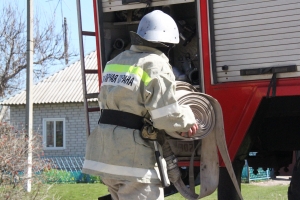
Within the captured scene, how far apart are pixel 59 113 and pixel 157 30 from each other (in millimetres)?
20082

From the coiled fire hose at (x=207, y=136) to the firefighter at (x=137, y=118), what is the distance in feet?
1.56

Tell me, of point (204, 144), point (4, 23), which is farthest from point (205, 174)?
point (4, 23)

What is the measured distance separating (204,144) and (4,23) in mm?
24146

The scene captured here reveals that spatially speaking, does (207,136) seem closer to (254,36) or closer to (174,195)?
(254,36)

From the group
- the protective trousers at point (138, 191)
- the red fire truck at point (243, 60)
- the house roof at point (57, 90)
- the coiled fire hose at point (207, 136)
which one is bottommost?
the protective trousers at point (138, 191)

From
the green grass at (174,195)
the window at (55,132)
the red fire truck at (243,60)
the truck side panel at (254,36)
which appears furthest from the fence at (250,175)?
the window at (55,132)

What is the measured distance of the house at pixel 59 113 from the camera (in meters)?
23.5

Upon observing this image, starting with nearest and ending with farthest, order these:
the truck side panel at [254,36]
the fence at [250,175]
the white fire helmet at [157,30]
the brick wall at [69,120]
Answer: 1. the white fire helmet at [157,30]
2. the truck side panel at [254,36]
3. the fence at [250,175]
4. the brick wall at [69,120]

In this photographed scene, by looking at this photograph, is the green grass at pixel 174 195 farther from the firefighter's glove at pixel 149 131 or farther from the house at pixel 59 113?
the house at pixel 59 113

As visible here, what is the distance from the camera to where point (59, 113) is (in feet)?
79.1

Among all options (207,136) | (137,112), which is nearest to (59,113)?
(207,136)

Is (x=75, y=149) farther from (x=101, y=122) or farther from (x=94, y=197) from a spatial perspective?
(x=101, y=122)

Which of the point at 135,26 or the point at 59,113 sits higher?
the point at 135,26

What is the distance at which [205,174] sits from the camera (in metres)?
5.01
